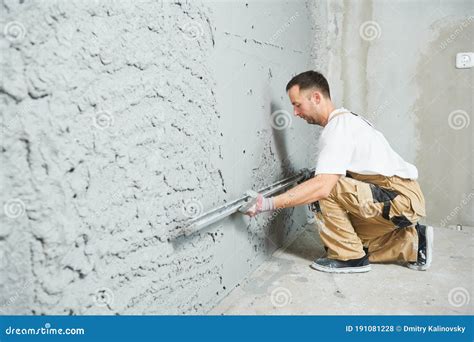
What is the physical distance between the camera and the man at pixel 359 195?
1.74 meters

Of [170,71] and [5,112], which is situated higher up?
[170,71]

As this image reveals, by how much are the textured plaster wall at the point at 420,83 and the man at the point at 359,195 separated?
3.25ft

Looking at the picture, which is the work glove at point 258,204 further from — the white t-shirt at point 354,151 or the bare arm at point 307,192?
the white t-shirt at point 354,151

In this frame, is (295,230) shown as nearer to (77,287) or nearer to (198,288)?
(198,288)

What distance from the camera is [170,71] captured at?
115cm

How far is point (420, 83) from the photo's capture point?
8.84ft

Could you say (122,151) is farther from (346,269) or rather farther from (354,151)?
(346,269)

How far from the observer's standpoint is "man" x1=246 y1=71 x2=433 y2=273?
1.74 m

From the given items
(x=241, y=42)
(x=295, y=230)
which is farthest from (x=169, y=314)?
(x=295, y=230)

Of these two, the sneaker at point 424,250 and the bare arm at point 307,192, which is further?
the sneaker at point 424,250

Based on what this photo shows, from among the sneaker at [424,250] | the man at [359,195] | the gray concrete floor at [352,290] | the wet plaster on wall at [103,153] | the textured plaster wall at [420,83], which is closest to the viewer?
the wet plaster on wall at [103,153]

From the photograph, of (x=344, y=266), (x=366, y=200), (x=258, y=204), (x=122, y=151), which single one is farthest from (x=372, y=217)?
(x=122, y=151)

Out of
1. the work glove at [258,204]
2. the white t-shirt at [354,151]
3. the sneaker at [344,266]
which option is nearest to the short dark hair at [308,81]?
the white t-shirt at [354,151]
